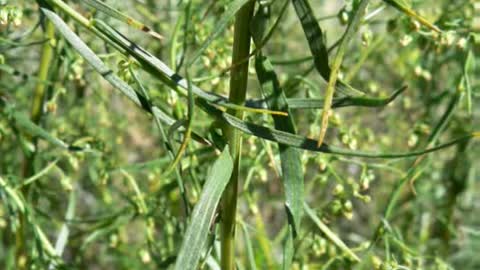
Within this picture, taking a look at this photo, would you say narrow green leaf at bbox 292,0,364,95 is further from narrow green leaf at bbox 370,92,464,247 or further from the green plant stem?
narrow green leaf at bbox 370,92,464,247

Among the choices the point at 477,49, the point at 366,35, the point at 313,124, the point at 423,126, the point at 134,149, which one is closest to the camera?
the point at 366,35

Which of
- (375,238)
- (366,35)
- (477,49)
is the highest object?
(366,35)

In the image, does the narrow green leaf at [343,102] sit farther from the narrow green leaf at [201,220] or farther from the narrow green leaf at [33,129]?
the narrow green leaf at [33,129]

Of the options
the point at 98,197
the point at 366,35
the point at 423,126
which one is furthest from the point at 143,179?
the point at 366,35

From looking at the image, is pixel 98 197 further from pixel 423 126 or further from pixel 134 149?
pixel 423 126

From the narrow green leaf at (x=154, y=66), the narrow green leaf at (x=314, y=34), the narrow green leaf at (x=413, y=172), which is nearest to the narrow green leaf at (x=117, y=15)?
the narrow green leaf at (x=154, y=66)

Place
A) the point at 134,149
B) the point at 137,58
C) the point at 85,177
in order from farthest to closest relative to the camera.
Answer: the point at 134,149
the point at 85,177
the point at 137,58

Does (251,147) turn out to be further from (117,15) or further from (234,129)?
(117,15)

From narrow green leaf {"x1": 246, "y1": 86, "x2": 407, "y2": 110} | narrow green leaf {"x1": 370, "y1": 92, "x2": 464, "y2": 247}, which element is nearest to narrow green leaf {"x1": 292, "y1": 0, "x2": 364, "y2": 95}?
narrow green leaf {"x1": 246, "y1": 86, "x2": 407, "y2": 110}
